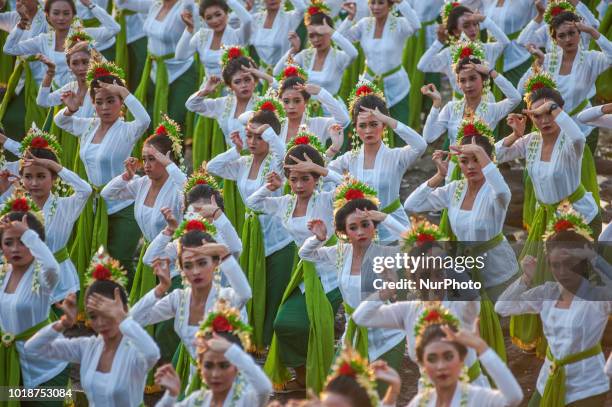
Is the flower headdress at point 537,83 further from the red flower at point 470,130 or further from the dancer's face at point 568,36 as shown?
the dancer's face at point 568,36

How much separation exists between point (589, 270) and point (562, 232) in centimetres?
29

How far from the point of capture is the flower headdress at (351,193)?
745 centimetres

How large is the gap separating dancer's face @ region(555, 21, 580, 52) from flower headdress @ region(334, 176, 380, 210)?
2.71 metres

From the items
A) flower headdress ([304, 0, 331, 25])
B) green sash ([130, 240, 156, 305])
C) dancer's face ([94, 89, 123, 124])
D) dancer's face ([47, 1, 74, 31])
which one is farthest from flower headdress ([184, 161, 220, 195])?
dancer's face ([47, 1, 74, 31])

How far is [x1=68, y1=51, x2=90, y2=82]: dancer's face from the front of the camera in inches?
408

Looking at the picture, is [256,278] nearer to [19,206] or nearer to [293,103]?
[293,103]

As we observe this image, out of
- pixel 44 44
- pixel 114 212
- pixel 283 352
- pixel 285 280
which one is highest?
pixel 44 44

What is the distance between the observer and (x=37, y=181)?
28.3ft

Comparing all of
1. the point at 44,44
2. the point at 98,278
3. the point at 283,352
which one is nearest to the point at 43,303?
the point at 98,278

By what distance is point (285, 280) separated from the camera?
8.83 metres

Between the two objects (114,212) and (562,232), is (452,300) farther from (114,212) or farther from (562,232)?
(114,212)

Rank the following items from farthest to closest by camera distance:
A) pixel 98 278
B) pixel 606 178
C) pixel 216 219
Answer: pixel 606 178 < pixel 216 219 < pixel 98 278

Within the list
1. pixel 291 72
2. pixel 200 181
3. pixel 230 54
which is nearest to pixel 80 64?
pixel 230 54

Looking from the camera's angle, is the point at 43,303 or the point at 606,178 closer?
the point at 43,303
